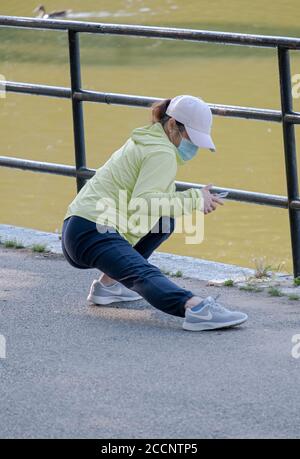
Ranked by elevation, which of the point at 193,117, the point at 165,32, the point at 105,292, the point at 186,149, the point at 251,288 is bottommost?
Result: the point at 251,288

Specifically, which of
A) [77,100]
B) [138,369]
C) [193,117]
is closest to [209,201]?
[193,117]

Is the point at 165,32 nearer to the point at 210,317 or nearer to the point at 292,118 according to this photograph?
the point at 292,118

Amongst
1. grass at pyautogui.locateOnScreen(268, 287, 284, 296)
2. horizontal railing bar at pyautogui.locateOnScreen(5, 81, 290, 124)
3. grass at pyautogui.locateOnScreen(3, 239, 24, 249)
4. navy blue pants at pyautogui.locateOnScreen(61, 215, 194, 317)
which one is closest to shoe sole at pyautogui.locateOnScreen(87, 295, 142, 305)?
navy blue pants at pyautogui.locateOnScreen(61, 215, 194, 317)

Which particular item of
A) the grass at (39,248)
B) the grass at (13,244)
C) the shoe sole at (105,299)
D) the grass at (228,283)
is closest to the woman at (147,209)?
the shoe sole at (105,299)

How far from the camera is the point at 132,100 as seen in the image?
670cm

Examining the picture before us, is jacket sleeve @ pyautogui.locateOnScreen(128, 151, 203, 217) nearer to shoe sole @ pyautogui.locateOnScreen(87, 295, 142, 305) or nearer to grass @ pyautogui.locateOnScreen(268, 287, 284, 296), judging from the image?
shoe sole @ pyautogui.locateOnScreen(87, 295, 142, 305)

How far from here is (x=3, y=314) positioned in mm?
5734

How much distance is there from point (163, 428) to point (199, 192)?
1354mm

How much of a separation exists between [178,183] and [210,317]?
1385 mm

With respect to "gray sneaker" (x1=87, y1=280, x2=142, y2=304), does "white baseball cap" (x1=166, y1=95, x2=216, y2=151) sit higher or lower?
higher

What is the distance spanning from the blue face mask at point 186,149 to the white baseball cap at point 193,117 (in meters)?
0.06

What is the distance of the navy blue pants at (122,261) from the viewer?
539cm

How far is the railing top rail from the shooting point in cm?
607

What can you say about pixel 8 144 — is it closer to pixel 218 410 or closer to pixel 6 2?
pixel 218 410
